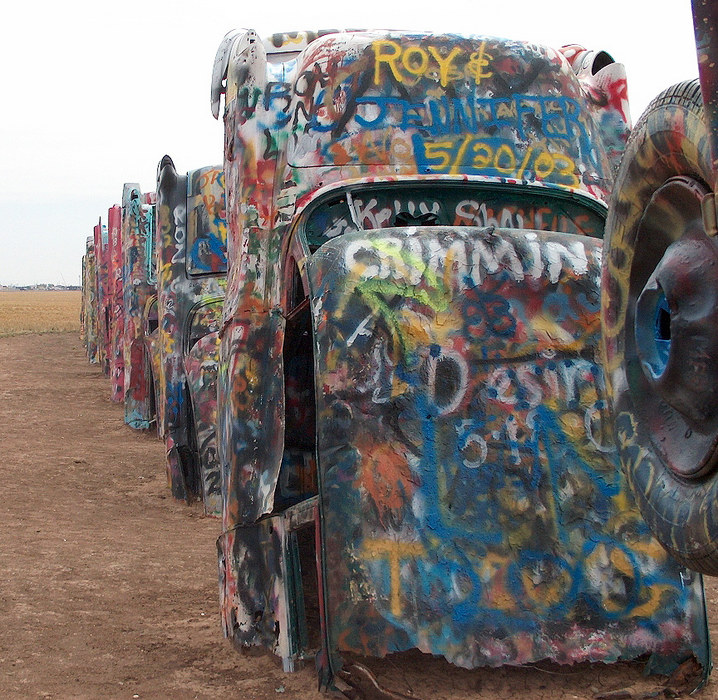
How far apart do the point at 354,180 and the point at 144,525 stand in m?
4.30

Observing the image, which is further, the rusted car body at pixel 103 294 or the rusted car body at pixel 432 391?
the rusted car body at pixel 103 294

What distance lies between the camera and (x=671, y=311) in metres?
2.63

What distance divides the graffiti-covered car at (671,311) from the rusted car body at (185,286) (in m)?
6.52

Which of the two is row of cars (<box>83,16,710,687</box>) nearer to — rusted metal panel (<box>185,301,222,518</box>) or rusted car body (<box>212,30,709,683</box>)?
rusted car body (<box>212,30,709,683</box>)

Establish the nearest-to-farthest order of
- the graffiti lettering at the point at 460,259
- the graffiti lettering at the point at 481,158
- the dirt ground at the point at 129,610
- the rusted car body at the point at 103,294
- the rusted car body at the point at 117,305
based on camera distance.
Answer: the dirt ground at the point at 129,610, the graffiti lettering at the point at 460,259, the graffiti lettering at the point at 481,158, the rusted car body at the point at 117,305, the rusted car body at the point at 103,294

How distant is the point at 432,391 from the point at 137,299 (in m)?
10.6

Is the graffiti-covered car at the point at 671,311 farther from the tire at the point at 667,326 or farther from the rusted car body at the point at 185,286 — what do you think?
the rusted car body at the point at 185,286

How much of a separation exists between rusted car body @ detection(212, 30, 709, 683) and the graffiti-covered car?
1.33m

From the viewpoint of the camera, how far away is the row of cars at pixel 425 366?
13.9 feet

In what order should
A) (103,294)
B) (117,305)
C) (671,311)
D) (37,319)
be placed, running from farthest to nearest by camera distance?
→ (37,319), (103,294), (117,305), (671,311)

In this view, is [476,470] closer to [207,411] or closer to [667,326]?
[667,326]

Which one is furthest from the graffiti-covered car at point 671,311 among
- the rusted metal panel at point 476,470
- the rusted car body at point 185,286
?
the rusted car body at point 185,286

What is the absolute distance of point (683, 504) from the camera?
261 centimetres

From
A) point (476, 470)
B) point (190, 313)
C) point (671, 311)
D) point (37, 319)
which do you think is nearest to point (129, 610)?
point (476, 470)
